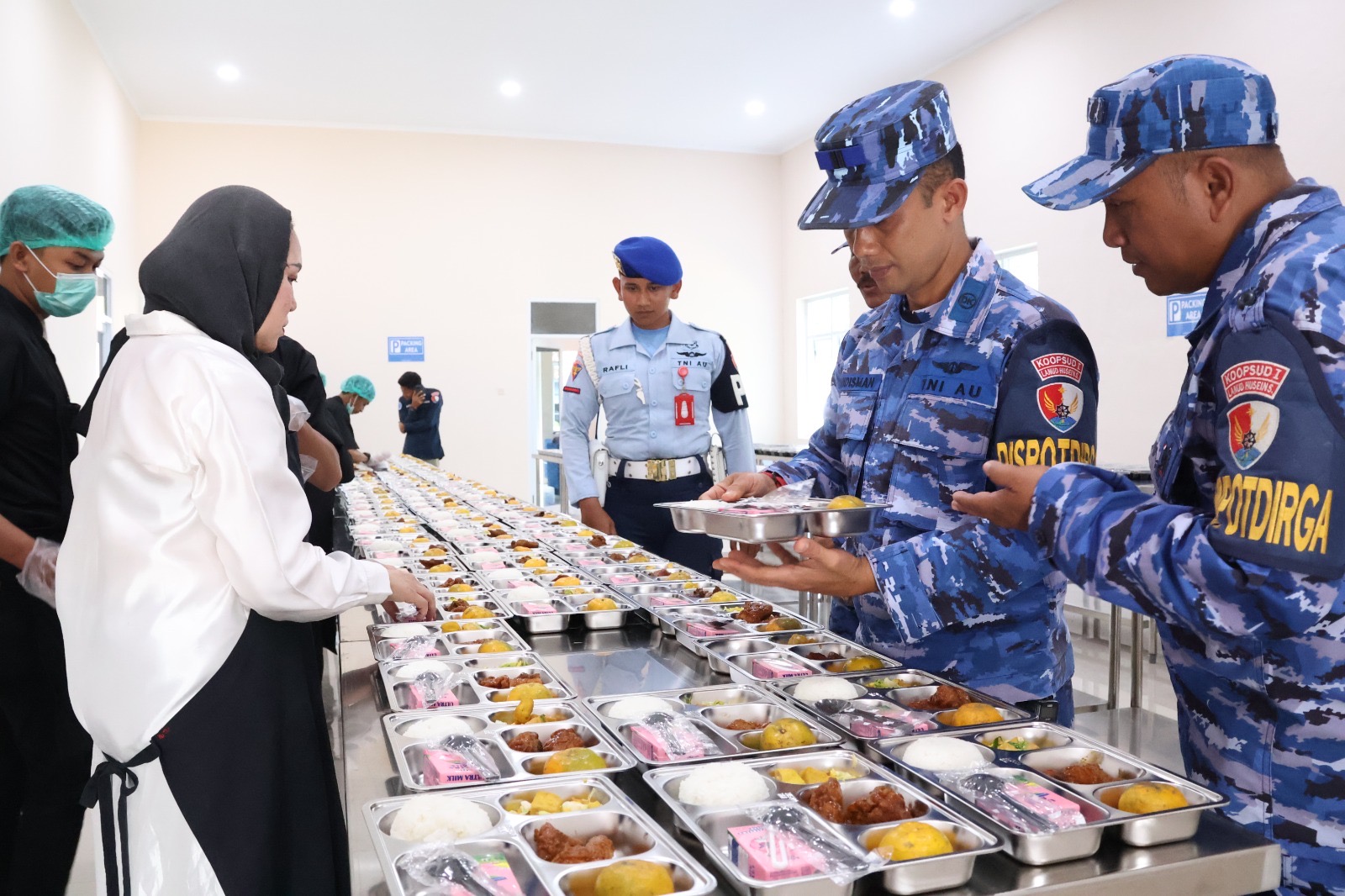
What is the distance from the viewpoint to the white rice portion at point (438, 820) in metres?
0.98

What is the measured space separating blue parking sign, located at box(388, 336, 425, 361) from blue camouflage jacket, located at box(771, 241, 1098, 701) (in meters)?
9.26

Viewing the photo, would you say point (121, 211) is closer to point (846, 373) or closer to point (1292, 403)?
point (846, 373)

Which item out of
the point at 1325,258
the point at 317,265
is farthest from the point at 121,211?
the point at 1325,258

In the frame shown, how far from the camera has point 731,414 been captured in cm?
353

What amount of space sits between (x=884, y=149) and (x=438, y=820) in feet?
3.79

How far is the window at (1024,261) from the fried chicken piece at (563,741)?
6992 millimetres

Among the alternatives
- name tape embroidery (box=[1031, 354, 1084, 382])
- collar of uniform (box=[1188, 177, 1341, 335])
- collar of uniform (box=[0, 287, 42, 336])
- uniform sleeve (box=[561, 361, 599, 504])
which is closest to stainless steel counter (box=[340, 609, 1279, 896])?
collar of uniform (box=[1188, 177, 1341, 335])

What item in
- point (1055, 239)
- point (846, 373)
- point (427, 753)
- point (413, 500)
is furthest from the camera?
point (1055, 239)

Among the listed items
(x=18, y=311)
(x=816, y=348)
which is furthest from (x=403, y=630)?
(x=816, y=348)

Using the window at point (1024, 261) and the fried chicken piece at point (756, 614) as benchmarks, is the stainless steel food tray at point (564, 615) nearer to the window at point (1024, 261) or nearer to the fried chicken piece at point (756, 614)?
the fried chicken piece at point (756, 614)

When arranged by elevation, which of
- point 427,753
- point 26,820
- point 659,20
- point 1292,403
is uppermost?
point 659,20

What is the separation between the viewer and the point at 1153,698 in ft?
14.2

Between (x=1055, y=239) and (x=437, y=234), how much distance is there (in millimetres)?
6442

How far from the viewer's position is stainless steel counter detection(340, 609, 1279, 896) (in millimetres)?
921
